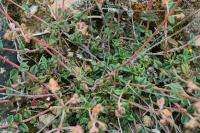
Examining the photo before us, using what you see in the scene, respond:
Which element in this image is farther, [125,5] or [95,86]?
[125,5]

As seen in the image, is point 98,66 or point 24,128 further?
point 98,66

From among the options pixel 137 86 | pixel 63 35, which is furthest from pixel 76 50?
pixel 137 86

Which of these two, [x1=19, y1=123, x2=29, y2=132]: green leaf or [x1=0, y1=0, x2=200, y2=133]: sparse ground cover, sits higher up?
[x1=0, y1=0, x2=200, y2=133]: sparse ground cover

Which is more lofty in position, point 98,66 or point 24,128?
point 98,66

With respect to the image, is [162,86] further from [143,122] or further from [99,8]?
[99,8]

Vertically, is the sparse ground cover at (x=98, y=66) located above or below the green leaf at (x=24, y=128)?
above

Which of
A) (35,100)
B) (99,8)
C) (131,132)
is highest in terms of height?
(99,8)

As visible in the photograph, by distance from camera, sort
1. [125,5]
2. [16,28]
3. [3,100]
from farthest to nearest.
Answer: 1. [125,5]
2. [16,28]
3. [3,100]

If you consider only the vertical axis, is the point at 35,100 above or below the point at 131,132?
above
